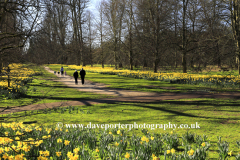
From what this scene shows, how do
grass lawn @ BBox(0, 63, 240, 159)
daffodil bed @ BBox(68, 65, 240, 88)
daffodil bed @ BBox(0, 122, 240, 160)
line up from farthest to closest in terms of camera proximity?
1. daffodil bed @ BBox(68, 65, 240, 88)
2. grass lawn @ BBox(0, 63, 240, 159)
3. daffodil bed @ BBox(0, 122, 240, 160)


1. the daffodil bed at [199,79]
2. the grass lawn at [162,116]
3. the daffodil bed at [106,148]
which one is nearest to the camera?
the daffodil bed at [106,148]

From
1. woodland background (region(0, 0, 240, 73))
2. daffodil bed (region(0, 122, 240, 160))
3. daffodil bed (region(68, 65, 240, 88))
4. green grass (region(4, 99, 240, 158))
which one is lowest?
green grass (region(4, 99, 240, 158))

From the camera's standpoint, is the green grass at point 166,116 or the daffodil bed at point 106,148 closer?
the daffodil bed at point 106,148

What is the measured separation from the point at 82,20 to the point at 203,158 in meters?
41.7

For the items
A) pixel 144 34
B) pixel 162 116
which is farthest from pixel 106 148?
pixel 144 34

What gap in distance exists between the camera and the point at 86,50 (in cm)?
4456

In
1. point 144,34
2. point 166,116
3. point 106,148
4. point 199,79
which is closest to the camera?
point 106,148

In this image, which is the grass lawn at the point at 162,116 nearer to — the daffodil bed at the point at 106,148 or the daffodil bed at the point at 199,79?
the daffodil bed at the point at 106,148

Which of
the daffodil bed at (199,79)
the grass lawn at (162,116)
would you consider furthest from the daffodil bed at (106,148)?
the daffodil bed at (199,79)

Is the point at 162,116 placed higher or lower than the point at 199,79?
lower

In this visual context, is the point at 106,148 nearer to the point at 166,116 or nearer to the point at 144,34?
the point at 166,116

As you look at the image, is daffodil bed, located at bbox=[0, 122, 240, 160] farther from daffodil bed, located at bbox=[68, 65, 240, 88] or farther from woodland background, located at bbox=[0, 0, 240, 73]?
daffodil bed, located at bbox=[68, 65, 240, 88]

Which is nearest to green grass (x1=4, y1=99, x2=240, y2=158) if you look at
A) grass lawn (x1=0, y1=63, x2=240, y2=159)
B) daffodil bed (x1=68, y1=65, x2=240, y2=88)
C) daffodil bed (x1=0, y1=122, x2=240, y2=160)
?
grass lawn (x1=0, y1=63, x2=240, y2=159)

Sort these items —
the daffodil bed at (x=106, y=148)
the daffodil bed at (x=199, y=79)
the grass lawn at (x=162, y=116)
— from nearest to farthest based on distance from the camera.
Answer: the daffodil bed at (x=106, y=148) < the grass lawn at (x=162, y=116) < the daffodil bed at (x=199, y=79)
